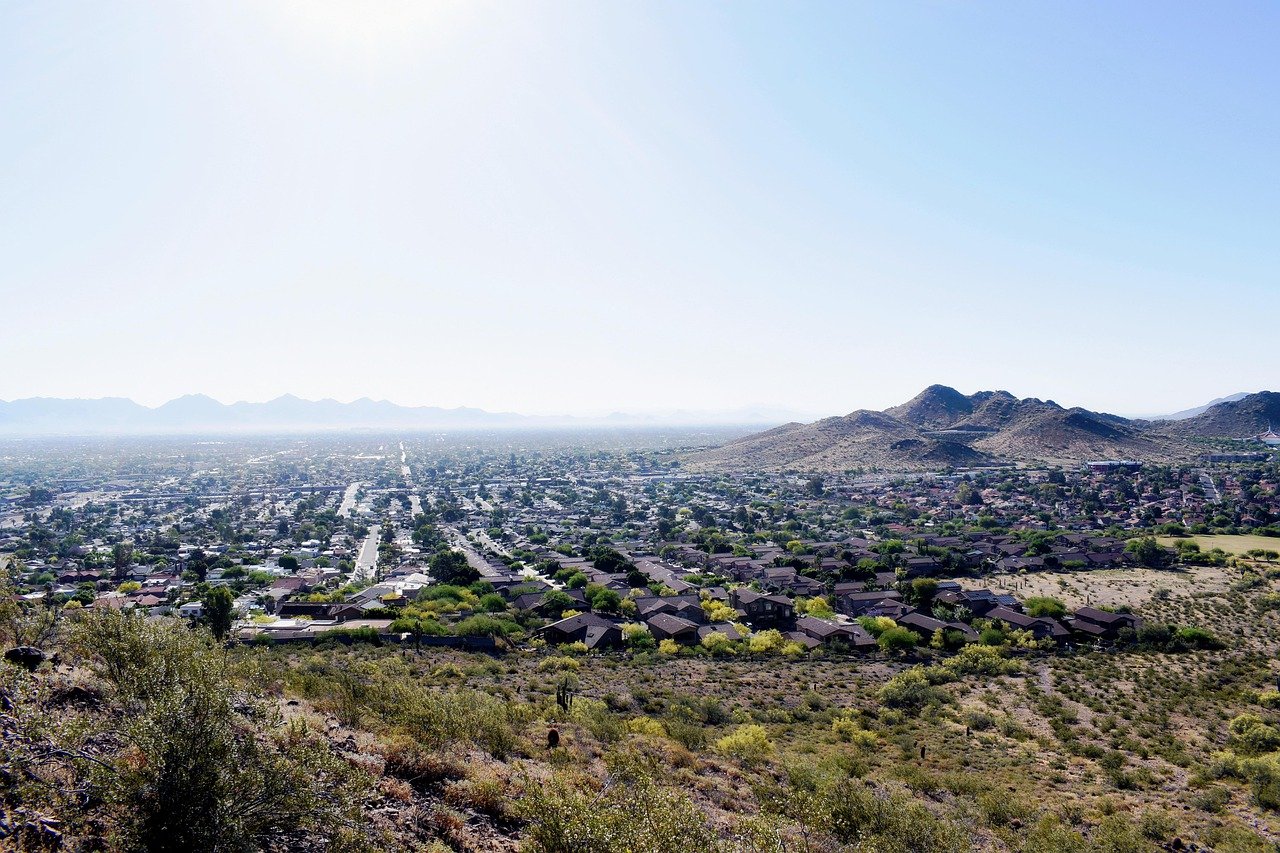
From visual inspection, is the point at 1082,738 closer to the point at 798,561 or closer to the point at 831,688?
the point at 831,688

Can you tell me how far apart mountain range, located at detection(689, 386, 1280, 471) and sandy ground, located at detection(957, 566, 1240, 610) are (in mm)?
68482

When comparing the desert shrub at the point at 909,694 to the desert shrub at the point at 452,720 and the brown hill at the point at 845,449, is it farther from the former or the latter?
the brown hill at the point at 845,449

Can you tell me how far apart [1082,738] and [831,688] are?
7.00 m

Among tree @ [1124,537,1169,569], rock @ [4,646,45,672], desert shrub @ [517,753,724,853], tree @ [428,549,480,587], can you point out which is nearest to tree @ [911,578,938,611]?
tree @ [1124,537,1169,569]

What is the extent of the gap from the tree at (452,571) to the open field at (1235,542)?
51.7 meters

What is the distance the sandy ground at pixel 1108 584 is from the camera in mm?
34125

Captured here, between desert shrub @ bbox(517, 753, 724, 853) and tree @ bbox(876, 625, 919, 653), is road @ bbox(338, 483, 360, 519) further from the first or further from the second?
desert shrub @ bbox(517, 753, 724, 853)

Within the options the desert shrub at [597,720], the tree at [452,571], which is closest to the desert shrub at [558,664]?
the desert shrub at [597,720]

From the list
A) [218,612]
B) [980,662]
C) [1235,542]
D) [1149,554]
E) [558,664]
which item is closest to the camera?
[218,612]

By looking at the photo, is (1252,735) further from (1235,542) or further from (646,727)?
(1235,542)

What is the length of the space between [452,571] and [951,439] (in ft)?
392

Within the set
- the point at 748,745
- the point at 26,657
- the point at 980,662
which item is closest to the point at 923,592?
the point at 980,662

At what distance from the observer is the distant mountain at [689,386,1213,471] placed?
11138 centimetres

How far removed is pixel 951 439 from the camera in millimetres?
129125
